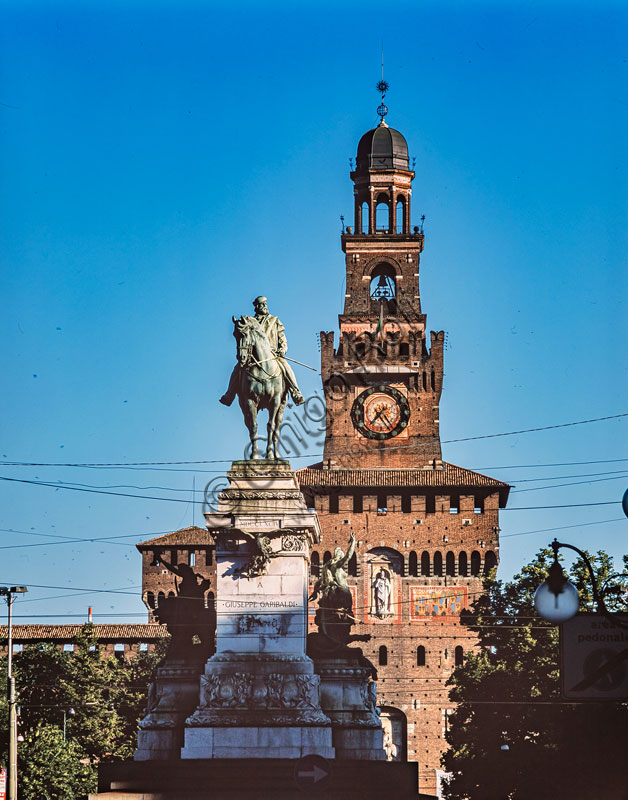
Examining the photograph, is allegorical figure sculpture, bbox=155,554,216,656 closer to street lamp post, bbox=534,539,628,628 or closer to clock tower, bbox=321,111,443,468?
street lamp post, bbox=534,539,628,628

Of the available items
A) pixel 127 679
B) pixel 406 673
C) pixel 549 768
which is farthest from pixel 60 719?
pixel 549 768

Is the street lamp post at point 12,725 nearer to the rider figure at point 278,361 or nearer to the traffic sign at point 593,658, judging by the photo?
the rider figure at point 278,361

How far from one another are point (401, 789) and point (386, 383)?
239 feet

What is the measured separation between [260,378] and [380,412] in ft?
221

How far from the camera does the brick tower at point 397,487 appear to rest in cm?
10700

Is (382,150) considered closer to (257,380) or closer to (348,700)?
(257,380)

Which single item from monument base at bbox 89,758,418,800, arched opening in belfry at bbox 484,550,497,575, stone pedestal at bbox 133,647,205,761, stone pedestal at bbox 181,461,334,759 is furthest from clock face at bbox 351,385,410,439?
monument base at bbox 89,758,418,800

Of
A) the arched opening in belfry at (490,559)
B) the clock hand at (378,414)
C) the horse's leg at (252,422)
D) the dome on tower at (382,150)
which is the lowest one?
the horse's leg at (252,422)

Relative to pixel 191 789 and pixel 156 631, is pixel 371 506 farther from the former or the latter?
pixel 191 789

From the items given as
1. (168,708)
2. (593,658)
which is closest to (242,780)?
(168,708)

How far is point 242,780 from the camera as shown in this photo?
1678 inches

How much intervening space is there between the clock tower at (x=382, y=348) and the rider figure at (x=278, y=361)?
64.7 meters

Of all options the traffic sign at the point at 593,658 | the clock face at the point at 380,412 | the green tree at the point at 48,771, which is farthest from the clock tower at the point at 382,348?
the traffic sign at the point at 593,658

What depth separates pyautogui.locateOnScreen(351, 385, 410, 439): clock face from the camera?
113812mm
